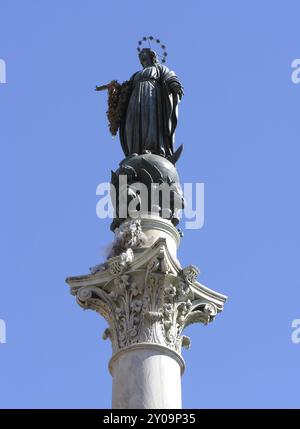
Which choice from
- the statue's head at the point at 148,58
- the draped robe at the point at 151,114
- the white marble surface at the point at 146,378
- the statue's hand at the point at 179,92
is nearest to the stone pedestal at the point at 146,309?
the white marble surface at the point at 146,378

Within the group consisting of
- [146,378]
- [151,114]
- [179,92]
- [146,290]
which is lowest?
[146,378]

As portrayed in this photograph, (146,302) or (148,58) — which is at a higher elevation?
(148,58)

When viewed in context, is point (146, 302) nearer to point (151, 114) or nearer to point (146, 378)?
point (146, 378)

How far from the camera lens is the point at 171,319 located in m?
17.6

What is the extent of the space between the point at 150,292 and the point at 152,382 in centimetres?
171

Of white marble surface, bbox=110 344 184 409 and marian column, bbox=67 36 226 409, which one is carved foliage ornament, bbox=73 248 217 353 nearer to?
marian column, bbox=67 36 226 409

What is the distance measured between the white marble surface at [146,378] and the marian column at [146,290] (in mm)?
16

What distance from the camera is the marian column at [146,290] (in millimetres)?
16891

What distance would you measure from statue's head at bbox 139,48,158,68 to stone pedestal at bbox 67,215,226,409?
639cm

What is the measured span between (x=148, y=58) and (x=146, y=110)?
219 centimetres

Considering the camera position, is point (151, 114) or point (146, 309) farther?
point (151, 114)

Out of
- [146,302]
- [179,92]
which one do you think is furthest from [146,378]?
[179,92]

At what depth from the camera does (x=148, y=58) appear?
23938mm
